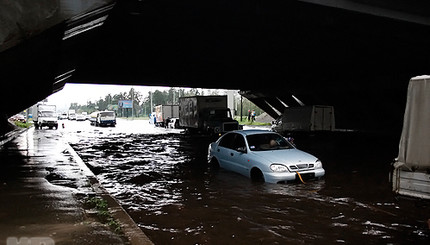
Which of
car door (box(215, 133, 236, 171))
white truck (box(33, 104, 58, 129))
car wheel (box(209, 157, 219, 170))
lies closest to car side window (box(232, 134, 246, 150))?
car door (box(215, 133, 236, 171))

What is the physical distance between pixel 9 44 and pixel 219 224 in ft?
21.3

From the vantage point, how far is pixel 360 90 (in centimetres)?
3180

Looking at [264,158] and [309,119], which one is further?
[309,119]

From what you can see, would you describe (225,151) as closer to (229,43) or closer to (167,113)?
(229,43)

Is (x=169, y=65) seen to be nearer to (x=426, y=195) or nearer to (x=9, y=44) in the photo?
(x=9, y=44)

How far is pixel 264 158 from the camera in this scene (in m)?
9.51

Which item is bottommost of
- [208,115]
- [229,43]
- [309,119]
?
[309,119]

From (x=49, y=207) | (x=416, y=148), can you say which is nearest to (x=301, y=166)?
(x=416, y=148)

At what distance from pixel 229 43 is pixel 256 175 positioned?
1123 centimetres

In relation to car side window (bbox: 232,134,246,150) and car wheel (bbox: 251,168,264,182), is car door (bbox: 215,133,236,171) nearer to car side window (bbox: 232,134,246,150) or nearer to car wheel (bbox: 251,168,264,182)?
car side window (bbox: 232,134,246,150)

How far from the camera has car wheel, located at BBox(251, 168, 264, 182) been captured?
9664 mm

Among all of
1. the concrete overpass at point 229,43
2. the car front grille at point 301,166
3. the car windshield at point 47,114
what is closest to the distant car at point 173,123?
the concrete overpass at point 229,43

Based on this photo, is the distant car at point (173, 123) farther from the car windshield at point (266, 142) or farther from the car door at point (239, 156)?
the car windshield at point (266, 142)

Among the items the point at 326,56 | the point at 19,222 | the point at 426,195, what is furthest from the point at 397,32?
the point at 19,222
